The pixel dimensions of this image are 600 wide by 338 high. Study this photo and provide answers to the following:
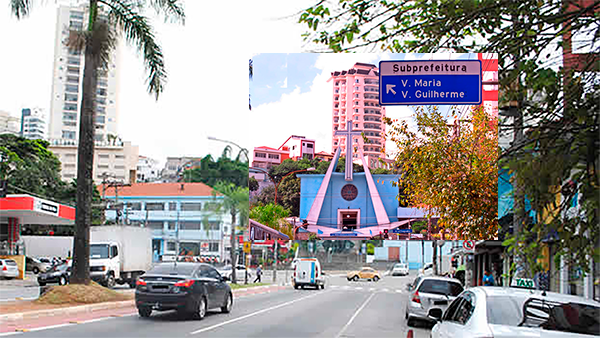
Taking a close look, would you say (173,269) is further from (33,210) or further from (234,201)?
(33,210)

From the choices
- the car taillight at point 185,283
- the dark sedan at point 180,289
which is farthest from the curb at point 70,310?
the car taillight at point 185,283

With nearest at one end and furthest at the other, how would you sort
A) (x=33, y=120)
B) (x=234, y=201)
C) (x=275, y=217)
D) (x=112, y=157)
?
(x=275, y=217)
(x=234, y=201)
(x=112, y=157)
(x=33, y=120)

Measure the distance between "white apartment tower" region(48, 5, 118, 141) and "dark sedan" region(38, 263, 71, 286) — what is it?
26.9ft

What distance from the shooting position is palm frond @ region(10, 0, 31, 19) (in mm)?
13586

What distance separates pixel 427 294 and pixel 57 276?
57.9 feet

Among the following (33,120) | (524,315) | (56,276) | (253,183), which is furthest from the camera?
(33,120)

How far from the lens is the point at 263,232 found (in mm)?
12625

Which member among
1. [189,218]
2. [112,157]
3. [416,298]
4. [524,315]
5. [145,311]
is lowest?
[145,311]

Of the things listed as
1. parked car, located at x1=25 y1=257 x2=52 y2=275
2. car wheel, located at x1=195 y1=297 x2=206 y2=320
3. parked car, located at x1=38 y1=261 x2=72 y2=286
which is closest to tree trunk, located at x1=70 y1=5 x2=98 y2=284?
car wheel, located at x1=195 y1=297 x2=206 y2=320

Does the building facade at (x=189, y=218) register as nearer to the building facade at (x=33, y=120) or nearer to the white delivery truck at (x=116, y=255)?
the building facade at (x=33, y=120)

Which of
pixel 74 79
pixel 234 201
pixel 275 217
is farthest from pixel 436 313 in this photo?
pixel 74 79

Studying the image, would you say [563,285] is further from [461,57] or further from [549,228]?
[549,228]

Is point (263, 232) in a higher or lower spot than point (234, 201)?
lower

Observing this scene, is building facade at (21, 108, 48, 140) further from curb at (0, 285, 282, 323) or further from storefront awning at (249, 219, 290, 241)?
storefront awning at (249, 219, 290, 241)
